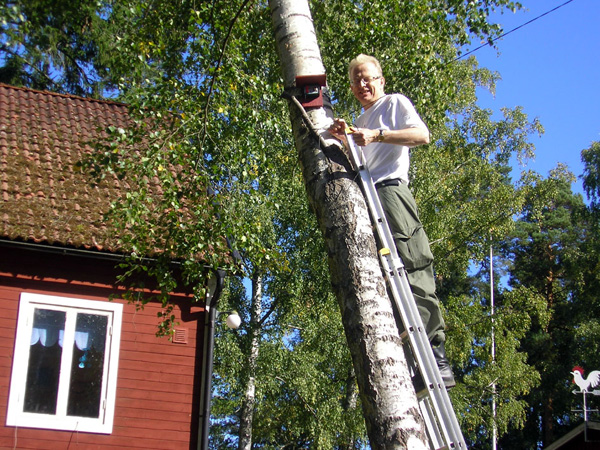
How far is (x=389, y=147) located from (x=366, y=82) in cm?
42

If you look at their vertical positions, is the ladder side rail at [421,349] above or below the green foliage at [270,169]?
below

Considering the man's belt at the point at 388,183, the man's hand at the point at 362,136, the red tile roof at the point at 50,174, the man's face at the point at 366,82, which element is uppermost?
the red tile roof at the point at 50,174

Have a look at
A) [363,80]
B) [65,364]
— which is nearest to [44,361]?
[65,364]

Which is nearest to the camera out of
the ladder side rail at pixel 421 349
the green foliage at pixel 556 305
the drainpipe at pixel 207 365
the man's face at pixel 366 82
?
the ladder side rail at pixel 421 349

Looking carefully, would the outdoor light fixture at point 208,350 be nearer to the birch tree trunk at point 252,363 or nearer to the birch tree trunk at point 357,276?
the birch tree trunk at point 357,276

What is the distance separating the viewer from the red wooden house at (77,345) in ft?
29.5

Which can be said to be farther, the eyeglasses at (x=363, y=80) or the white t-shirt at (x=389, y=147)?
the eyeglasses at (x=363, y=80)

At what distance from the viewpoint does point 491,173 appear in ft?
68.7

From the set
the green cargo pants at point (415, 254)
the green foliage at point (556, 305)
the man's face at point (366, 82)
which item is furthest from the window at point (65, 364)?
the green foliage at point (556, 305)

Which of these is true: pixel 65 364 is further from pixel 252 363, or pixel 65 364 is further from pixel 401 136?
pixel 252 363

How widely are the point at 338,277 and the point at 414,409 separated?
62 centimetres

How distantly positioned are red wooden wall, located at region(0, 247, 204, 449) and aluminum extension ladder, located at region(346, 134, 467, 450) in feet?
21.1

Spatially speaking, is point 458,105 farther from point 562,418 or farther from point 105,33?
point 562,418

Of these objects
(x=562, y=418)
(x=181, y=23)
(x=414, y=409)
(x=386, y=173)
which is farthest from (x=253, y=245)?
(x=562, y=418)
